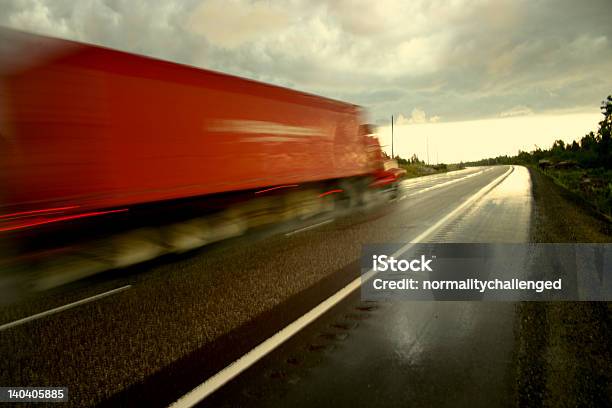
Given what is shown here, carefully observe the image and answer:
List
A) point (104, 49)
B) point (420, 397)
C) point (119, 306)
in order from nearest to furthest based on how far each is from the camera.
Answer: point (420, 397), point (119, 306), point (104, 49)

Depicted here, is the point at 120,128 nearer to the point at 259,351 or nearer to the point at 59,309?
the point at 59,309

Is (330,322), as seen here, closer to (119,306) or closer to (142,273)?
(119,306)

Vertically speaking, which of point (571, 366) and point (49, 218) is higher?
point (49, 218)

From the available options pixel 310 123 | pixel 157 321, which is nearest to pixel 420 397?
pixel 157 321

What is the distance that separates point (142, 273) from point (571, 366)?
245 inches

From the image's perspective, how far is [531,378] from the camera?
3148 mm

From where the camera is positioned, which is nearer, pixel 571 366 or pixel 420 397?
pixel 420 397

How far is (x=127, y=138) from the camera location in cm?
674
